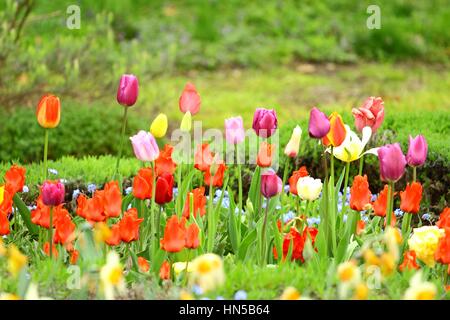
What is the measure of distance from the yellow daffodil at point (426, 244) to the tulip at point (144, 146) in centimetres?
97

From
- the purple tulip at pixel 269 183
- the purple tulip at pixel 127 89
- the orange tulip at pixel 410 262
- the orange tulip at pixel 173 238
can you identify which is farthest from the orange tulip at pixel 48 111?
the orange tulip at pixel 410 262

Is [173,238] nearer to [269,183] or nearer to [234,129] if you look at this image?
[269,183]

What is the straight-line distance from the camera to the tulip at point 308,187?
12.3 ft

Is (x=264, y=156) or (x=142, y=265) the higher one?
(x=264, y=156)

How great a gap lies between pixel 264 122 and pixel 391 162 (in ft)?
1.68

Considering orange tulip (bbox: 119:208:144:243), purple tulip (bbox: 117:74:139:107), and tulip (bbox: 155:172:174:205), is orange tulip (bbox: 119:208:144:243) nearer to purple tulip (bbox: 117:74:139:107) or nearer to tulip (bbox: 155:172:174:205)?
tulip (bbox: 155:172:174:205)

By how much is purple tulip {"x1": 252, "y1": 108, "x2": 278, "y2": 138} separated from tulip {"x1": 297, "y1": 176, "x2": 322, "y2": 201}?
32 cm

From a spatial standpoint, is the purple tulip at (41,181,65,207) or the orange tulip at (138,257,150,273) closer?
the purple tulip at (41,181,65,207)

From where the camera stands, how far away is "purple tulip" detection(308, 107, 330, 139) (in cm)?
329

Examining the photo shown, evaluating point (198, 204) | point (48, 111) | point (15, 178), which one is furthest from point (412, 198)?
point (15, 178)

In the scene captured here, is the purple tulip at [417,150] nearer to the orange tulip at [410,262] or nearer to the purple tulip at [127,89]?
the orange tulip at [410,262]

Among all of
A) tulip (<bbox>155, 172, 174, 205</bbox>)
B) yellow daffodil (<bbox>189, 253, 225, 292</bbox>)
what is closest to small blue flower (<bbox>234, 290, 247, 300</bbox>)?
yellow daffodil (<bbox>189, 253, 225, 292</bbox>)

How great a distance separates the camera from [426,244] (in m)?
3.21
